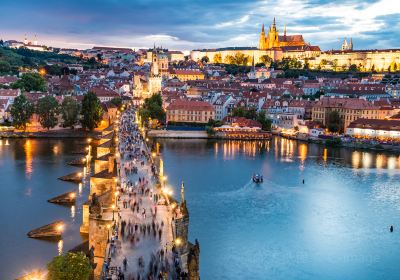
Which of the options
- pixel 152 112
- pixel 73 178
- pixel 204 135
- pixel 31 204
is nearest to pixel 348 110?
pixel 204 135

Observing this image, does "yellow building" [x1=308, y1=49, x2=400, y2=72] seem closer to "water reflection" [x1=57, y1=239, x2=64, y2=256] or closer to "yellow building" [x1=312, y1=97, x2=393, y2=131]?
"yellow building" [x1=312, y1=97, x2=393, y2=131]

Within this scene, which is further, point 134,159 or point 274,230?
point 134,159

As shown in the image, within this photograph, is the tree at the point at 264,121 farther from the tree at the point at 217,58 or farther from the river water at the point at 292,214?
the tree at the point at 217,58

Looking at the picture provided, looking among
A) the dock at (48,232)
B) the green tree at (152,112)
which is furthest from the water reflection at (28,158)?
the green tree at (152,112)

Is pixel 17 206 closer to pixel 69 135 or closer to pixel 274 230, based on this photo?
pixel 274 230

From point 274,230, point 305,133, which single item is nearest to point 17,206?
point 274,230

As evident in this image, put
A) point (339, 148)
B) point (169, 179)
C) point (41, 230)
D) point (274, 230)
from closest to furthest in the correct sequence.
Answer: point (41, 230) < point (274, 230) < point (169, 179) < point (339, 148)
